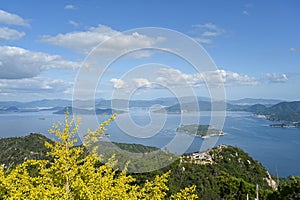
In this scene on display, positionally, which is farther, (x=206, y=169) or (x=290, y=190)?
(x=206, y=169)

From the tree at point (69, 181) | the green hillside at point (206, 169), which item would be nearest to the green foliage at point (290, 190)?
the green hillside at point (206, 169)

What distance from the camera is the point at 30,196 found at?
11.7 feet

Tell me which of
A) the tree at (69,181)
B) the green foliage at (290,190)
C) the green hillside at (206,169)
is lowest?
the green hillside at (206,169)

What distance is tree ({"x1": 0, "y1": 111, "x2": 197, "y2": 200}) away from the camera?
370 cm

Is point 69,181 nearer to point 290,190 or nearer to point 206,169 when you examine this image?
point 290,190

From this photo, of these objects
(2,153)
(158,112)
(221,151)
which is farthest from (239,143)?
(158,112)

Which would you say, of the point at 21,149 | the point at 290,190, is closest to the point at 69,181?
the point at 290,190

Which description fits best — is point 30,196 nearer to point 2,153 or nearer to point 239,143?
point 2,153

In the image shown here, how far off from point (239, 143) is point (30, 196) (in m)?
86.6

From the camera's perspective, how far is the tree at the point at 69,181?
3.70 metres

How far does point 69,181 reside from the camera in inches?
170

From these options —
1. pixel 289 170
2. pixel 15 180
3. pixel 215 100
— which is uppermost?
pixel 215 100

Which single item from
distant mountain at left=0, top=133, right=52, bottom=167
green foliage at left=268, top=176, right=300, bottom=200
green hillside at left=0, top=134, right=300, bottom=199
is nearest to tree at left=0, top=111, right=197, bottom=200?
green foliage at left=268, top=176, right=300, bottom=200

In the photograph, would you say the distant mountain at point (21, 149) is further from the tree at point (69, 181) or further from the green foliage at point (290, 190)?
the tree at point (69, 181)
